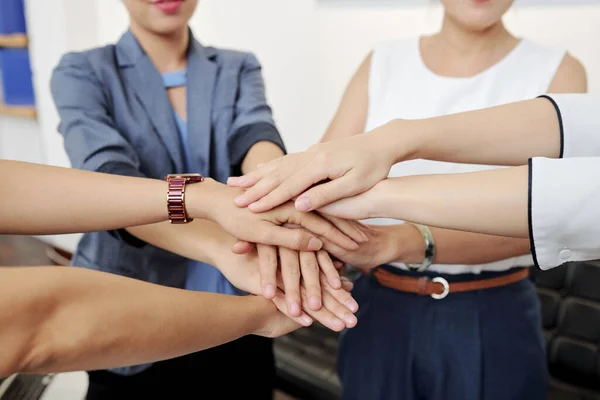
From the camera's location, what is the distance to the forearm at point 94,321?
60 centimetres

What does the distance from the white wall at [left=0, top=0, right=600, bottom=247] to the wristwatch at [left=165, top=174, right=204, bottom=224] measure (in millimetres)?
1217

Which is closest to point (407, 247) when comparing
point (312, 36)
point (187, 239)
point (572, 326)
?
point (187, 239)

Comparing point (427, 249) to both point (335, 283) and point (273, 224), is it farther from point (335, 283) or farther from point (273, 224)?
point (273, 224)

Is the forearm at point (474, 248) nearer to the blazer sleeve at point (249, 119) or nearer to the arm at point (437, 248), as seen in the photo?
the arm at point (437, 248)

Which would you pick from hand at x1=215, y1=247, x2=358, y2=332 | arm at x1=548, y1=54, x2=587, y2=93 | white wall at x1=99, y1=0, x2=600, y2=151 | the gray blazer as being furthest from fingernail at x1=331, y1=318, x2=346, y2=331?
white wall at x1=99, y1=0, x2=600, y2=151

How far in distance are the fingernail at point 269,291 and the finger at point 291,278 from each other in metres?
0.03

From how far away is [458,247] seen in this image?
1095mm

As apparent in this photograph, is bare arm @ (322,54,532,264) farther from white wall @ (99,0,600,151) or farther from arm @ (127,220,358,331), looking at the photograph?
white wall @ (99,0,600,151)

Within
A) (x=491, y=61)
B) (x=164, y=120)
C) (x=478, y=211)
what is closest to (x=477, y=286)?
(x=478, y=211)

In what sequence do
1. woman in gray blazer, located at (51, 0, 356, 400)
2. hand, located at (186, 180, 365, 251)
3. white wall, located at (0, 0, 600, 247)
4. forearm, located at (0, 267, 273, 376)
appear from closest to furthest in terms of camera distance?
1. forearm, located at (0, 267, 273, 376)
2. hand, located at (186, 180, 365, 251)
3. woman in gray blazer, located at (51, 0, 356, 400)
4. white wall, located at (0, 0, 600, 247)

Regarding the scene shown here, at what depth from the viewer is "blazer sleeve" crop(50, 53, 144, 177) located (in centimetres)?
110

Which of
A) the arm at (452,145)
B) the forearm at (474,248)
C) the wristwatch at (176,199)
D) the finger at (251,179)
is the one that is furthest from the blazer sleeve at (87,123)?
the forearm at (474,248)

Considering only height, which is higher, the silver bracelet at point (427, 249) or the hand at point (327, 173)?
the hand at point (327, 173)

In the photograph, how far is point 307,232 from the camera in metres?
1.06
